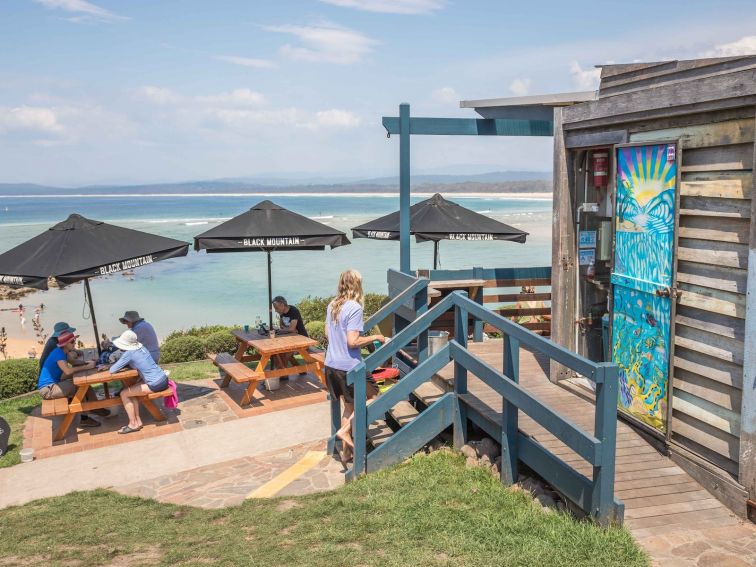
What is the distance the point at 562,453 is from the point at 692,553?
1286 mm

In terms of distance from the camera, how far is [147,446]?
759 cm

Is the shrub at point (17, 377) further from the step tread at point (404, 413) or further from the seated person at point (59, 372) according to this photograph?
the step tread at point (404, 413)

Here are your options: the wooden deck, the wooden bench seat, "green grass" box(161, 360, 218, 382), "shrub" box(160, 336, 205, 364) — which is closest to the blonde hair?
the wooden deck

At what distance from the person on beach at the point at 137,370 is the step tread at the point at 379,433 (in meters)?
2.81

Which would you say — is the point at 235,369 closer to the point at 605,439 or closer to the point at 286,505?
the point at 286,505

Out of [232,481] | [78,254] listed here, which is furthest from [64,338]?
[232,481]

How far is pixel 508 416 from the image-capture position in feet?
17.1

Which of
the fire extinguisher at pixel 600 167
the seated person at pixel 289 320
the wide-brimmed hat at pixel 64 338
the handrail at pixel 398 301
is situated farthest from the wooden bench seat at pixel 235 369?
the fire extinguisher at pixel 600 167

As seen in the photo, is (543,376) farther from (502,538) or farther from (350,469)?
(502,538)

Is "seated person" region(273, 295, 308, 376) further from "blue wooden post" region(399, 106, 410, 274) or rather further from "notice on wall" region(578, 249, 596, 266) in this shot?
"notice on wall" region(578, 249, 596, 266)

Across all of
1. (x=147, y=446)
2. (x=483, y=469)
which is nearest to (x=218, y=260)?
(x=147, y=446)

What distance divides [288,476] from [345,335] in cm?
152

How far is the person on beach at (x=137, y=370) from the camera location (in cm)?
789

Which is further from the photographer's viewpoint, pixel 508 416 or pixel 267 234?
pixel 267 234
